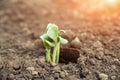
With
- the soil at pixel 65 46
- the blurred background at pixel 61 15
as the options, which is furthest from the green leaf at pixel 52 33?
the blurred background at pixel 61 15

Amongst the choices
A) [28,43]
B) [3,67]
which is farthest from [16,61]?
[28,43]

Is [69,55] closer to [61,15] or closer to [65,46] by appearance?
[65,46]

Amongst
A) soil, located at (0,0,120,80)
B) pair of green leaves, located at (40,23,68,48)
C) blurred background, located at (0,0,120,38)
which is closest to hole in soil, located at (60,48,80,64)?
soil, located at (0,0,120,80)

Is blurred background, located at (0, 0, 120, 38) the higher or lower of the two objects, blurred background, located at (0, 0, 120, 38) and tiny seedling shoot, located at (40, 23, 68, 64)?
the higher

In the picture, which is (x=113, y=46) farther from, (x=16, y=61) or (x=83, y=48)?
(x=16, y=61)

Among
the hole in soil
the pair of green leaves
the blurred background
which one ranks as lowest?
the hole in soil

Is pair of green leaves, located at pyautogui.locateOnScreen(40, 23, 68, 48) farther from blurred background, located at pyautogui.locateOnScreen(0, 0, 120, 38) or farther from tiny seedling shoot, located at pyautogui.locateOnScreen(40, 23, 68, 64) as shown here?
blurred background, located at pyautogui.locateOnScreen(0, 0, 120, 38)
